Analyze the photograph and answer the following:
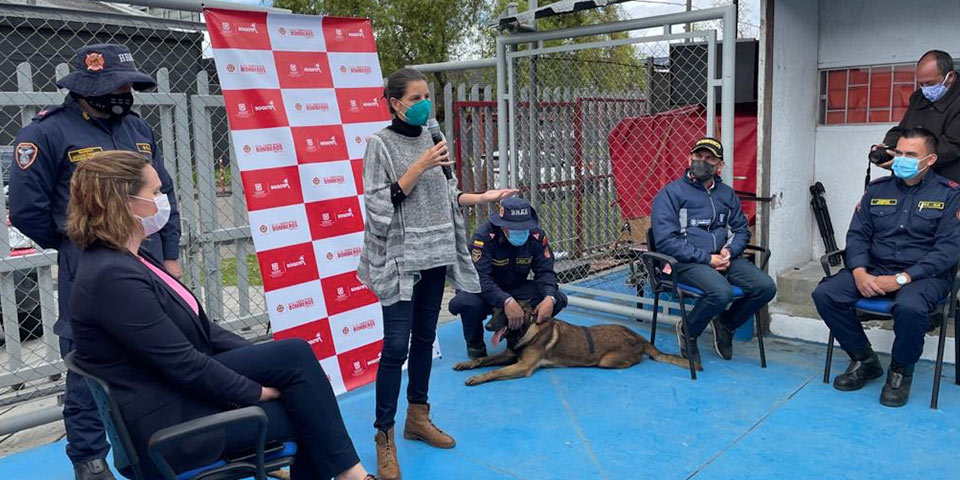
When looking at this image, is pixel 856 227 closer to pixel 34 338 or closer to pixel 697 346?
pixel 697 346

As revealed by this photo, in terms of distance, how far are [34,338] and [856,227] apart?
5.70 m

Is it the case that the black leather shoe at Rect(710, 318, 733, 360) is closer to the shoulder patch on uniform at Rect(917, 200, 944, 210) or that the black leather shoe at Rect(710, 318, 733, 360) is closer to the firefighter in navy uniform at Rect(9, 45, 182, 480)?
the shoulder patch on uniform at Rect(917, 200, 944, 210)

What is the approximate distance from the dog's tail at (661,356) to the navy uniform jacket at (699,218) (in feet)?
1.89

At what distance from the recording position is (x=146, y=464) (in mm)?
2016

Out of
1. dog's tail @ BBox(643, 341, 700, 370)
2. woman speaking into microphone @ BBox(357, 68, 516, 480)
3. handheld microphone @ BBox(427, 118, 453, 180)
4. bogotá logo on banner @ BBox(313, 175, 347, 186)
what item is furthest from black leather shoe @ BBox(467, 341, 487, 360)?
handheld microphone @ BBox(427, 118, 453, 180)

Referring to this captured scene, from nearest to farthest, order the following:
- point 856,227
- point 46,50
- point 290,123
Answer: point 290,123 → point 856,227 → point 46,50

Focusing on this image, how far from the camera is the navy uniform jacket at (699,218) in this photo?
4.53m

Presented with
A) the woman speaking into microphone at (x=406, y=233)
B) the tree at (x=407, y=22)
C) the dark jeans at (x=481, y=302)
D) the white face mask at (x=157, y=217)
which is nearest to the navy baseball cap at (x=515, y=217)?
the dark jeans at (x=481, y=302)

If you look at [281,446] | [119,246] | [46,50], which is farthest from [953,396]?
[46,50]

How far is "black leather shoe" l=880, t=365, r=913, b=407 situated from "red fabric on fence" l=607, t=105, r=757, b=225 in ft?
5.80

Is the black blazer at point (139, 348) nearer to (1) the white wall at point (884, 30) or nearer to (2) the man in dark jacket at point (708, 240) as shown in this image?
(2) the man in dark jacket at point (708, 240)

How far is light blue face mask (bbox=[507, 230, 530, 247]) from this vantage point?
426 cm

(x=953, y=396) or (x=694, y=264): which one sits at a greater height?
(x=694, y=264)

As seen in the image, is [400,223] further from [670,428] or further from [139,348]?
[670,428]
